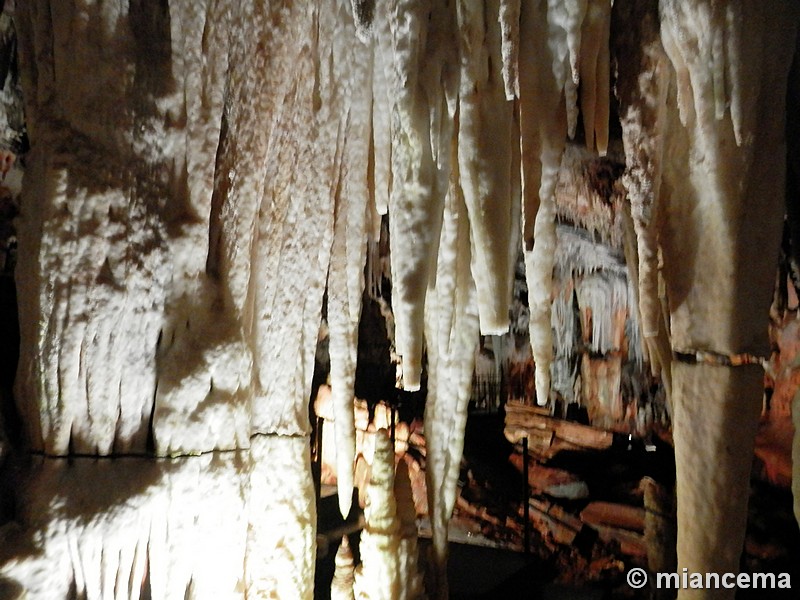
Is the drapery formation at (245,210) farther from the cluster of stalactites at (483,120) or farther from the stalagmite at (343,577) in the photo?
the stalagmite at (343,577)

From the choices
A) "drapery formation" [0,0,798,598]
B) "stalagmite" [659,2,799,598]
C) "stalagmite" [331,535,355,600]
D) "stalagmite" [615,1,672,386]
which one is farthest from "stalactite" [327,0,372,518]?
"stalagmite" [659,2,799,598]

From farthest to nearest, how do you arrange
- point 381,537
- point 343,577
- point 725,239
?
point 343,577 < point 381,537 < point 725,239

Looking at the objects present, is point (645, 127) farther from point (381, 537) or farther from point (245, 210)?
point (381, 537)

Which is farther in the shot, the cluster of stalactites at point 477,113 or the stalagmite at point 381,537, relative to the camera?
the stalagmite at point 381,537

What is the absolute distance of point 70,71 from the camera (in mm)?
1918

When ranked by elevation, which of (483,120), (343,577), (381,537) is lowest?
(343,577)

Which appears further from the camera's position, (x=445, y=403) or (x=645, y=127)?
(x=445, y=403)

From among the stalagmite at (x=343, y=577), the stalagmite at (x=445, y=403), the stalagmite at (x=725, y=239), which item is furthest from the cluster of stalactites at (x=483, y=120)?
the stalagmite at (x=343, y=577)

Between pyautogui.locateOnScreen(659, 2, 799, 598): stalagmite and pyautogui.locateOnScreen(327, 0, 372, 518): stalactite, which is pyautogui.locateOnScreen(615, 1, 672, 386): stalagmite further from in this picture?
pyautogui.locateOnScreen(327, 0, 372, 518): stalactite

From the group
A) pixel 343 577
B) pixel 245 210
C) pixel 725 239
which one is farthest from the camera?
pixel 343 577

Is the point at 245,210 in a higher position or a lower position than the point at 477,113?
lower

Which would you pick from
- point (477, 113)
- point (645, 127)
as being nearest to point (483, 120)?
point (477, 113)

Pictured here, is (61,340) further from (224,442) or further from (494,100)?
(494,100)

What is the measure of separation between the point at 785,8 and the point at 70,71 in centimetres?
240
